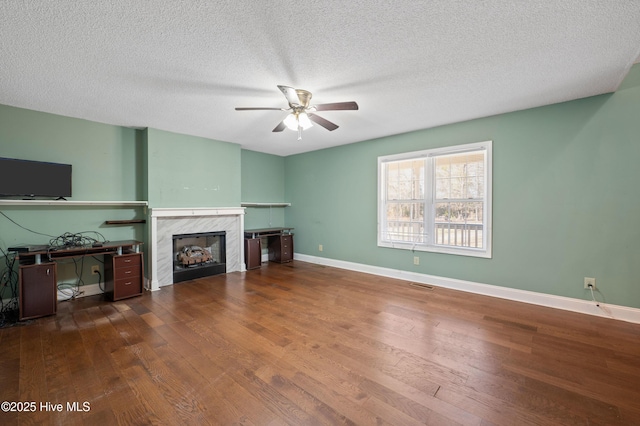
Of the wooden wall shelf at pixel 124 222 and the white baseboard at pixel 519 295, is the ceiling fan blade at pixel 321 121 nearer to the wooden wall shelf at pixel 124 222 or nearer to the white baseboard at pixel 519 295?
the white baseboard at pixel 519 295

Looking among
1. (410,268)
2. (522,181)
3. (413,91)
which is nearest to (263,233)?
(410,268)

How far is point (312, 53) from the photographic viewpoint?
211cm

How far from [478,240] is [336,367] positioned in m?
2.94

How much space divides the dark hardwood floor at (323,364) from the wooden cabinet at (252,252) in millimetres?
1790

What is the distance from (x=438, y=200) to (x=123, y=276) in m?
4.77

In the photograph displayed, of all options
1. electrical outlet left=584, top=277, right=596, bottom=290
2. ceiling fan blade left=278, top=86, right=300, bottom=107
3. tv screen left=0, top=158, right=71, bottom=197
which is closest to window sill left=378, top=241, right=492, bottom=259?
electrical outlet left=584, top=277, right=596, bottom=290

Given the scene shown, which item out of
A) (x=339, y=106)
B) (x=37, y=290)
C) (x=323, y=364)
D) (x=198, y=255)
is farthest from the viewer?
(x=198, y=255)

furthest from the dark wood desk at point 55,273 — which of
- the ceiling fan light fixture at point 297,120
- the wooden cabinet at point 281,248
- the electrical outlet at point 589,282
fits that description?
the electrical outlet at point 589,282

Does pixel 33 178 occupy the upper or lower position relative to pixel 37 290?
upper

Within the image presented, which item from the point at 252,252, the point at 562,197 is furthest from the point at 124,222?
the point at 562,197

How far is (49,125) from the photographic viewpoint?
3457 mm

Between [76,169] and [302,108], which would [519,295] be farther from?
[76,169]

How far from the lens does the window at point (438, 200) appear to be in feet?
12.4

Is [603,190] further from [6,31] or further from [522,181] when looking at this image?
[6,31]
